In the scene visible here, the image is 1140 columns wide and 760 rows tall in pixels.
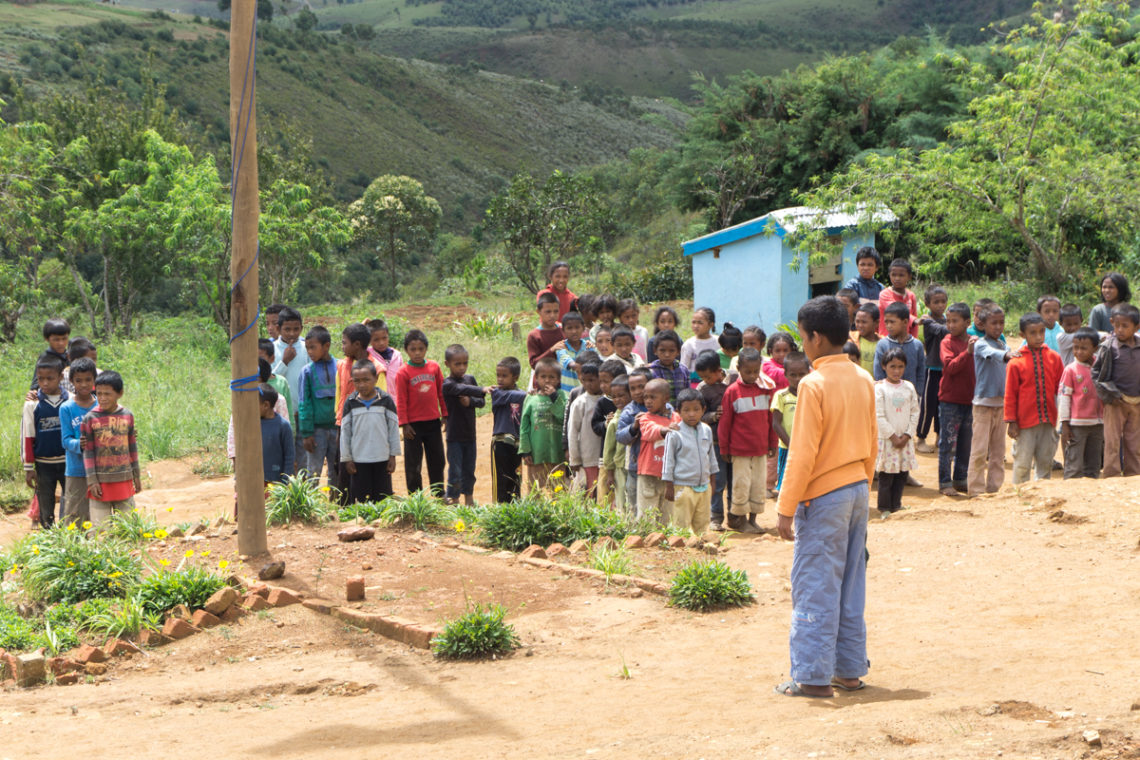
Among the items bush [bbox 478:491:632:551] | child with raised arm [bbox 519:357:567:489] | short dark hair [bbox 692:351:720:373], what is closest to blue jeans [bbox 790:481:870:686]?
bush [bbox 478:491:632:551]

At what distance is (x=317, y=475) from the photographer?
8.99 m

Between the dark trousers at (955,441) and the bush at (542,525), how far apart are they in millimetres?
3403

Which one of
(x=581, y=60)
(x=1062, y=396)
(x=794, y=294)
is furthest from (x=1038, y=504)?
(x=581, y=60)

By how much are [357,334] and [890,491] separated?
441 centimetres

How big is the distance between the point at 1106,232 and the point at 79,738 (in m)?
16.8

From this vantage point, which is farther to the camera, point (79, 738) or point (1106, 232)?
point (1106, 232)

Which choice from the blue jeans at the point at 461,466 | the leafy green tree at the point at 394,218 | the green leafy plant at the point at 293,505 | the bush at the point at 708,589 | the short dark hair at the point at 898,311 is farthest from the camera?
the leafy green tree at the point at 394,218

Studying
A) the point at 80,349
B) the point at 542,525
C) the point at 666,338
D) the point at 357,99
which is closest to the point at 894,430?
the point at 666,338

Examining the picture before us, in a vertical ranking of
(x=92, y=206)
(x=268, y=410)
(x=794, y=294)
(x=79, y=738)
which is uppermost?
(x=92, y=206)

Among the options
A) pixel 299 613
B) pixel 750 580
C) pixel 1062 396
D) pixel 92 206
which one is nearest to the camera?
pixel 299 613

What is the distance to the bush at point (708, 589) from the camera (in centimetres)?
578

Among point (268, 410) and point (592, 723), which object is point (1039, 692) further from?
point (268, 410)

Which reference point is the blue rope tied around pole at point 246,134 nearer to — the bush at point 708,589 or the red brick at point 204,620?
the red brick at point 204,620

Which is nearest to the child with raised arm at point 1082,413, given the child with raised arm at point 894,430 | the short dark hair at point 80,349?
the child with raised arm at point 894,430
